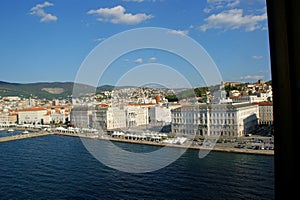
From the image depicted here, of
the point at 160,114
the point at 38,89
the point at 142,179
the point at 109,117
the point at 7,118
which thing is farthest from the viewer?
the point at 38,89

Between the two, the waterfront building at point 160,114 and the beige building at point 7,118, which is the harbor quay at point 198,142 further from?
the beige building at point 7,118

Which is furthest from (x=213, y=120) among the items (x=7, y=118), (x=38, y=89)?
(x=38, y=89)

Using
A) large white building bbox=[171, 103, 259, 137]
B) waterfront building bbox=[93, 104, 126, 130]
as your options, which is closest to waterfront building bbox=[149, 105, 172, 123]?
waterfront building bbox=[93, 104, 126, 130]

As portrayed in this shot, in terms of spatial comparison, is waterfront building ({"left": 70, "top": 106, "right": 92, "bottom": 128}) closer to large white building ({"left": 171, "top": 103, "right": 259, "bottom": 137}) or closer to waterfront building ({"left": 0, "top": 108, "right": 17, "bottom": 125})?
large white building ({"left": 171, "top": 103, "right": 259, "bottom": 137})

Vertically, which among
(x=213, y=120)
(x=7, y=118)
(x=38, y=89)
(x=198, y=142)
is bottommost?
(x=198, y=142)

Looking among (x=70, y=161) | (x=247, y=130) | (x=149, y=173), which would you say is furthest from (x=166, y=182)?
(x=247, y=130)

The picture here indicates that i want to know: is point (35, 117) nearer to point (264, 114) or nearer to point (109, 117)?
point (109, 117)

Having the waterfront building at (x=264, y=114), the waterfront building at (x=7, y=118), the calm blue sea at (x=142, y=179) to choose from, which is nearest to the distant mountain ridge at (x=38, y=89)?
the waterfront building at (x=7, y=118)

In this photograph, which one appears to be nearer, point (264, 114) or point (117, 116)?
point (264, 114)
